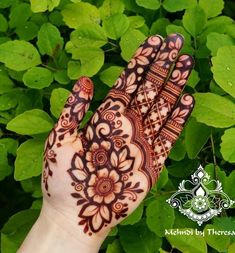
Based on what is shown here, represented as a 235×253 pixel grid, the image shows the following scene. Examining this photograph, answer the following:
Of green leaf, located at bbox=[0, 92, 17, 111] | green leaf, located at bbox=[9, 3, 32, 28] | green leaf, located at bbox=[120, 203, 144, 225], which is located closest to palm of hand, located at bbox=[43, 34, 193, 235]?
green leaf, located at bbox=[120, 203, 144, 225]

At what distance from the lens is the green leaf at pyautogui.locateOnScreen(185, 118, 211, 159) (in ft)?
4.72

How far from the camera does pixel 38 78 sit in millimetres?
1550

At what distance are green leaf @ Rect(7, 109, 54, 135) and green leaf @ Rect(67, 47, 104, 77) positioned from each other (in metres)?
0.13

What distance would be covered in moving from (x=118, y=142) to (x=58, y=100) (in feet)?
0.72

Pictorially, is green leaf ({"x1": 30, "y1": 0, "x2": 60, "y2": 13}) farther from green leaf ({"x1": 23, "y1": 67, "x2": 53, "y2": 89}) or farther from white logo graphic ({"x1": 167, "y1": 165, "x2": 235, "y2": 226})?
white logo graphic ({"x1": 167, "y1": 165, "x2": 235, "y2": 226})

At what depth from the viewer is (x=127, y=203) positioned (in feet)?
4.32

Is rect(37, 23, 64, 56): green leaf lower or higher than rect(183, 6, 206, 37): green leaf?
lower

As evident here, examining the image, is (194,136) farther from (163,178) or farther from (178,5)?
(178,5)

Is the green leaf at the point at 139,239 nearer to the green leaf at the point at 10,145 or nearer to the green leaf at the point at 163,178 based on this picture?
the green leaf at the point at 163,178

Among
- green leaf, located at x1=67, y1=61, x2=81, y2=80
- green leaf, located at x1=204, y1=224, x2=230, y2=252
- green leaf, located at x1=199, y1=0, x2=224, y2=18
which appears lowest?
green leaf, located at x1=204, y1=224, x2=230, y2=252

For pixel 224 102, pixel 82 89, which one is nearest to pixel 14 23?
pixel 82 89

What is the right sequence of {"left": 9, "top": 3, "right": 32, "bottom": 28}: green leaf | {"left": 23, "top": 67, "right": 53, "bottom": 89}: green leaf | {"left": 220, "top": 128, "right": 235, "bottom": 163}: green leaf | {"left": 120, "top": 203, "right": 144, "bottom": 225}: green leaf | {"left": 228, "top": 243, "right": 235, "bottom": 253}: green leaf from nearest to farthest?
{"left": 228, "top": 243, "right": 235, "bottom": 253}: green leaf
{"left": 220, "top": 128, "right": 235, "bottom": 163}: green leaf
{"left": 120, "top": 203, "right": 144, "bottom": 225}: green leaf
{"left": 23, "top": 67, "right": 53, "bottom": 89}: green leaf
{"left": 9, "top": 3, "right": 32, "bottom": 28}: green leaf

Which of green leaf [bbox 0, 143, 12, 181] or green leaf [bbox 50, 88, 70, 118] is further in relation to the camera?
green leaf [bbox 0, 143, 12, 181]

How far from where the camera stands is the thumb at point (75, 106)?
49.9 inches
